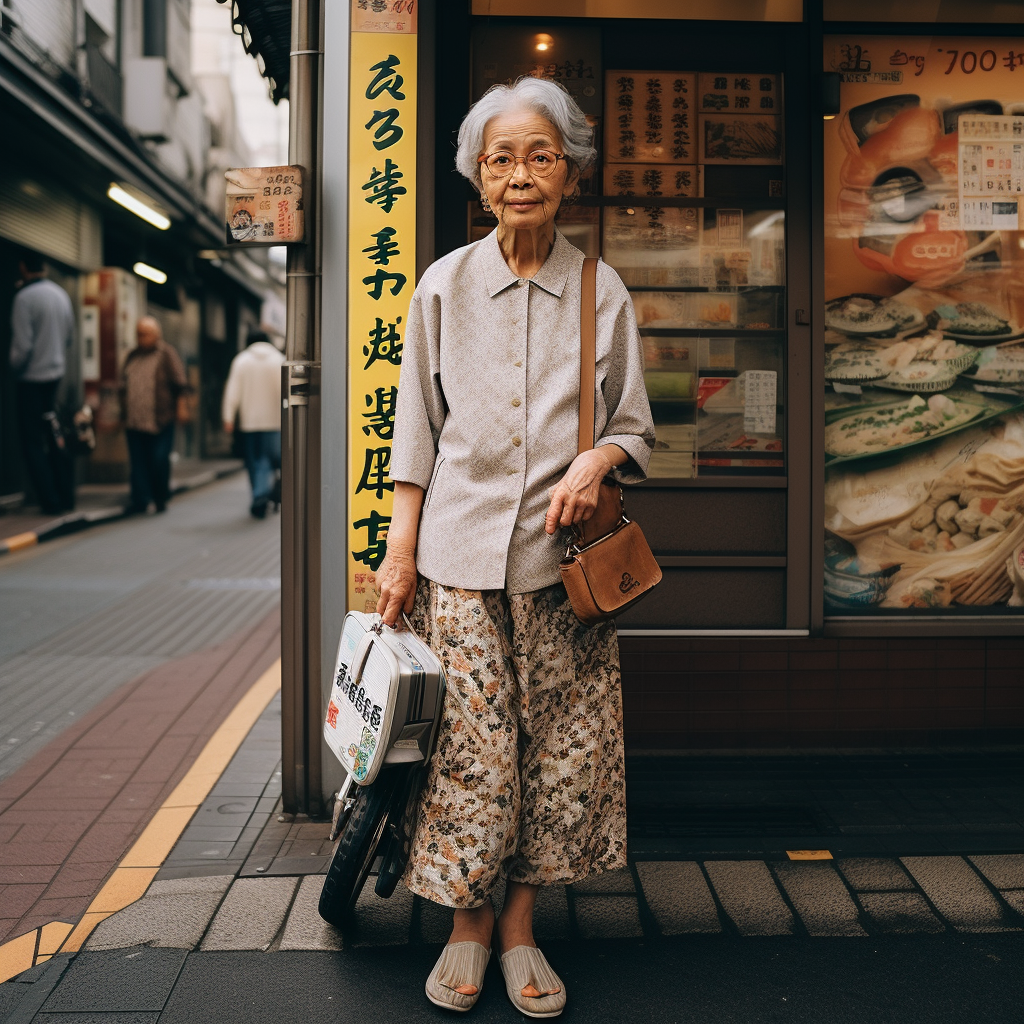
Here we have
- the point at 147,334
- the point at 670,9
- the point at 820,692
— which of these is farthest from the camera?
the point at 147,334

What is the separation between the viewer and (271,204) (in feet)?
10.8

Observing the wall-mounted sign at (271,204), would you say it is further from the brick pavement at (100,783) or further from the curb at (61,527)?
the curb at (61,527)

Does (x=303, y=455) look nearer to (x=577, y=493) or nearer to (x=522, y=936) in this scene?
(x=577, y=493)

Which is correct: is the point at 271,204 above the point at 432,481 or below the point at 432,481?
above

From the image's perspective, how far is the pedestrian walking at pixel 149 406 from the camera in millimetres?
11031

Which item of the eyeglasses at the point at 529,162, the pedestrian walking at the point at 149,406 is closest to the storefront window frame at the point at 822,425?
the eyeglasses at the point at 529,162

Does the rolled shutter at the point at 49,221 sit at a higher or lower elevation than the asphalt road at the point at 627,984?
higher

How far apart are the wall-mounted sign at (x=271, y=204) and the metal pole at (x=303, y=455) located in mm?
71

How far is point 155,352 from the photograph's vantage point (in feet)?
37.2

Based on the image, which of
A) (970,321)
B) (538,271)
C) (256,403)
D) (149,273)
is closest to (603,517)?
(538,271)

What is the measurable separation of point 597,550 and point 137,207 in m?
13.6

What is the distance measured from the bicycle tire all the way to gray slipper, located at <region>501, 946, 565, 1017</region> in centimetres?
43

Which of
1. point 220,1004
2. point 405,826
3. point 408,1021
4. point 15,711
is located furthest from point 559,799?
point 15,711

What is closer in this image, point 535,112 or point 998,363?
point 535,112
